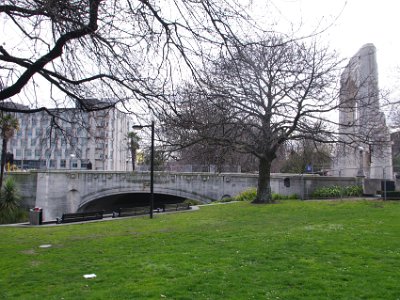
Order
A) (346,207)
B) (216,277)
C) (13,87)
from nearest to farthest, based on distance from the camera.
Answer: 1. (216,277)
2. (13,87)
3. (346,207)

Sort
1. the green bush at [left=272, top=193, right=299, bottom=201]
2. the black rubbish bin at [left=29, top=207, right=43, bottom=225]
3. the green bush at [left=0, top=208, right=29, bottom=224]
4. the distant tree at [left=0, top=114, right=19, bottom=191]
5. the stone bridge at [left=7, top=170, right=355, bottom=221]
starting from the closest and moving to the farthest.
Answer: the distant tree at [left=0, top=114, right=19, bottom=191] → the black rubbish bin at [left=29, top=207, right=43, bottom=225] → the green bush at [left=272, top=193, right=299, bottom=201] → the green bush at [left=0, top=208, right=29, bottom=224] → the stone bridge at [left=7, top=170, right=355, bottom=221]

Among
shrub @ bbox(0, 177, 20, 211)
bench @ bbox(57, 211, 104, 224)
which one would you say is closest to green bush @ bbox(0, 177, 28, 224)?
shrub @ bbox(0, 177, 20, 211)

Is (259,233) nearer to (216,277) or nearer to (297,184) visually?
(216,277)

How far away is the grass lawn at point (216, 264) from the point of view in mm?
5691

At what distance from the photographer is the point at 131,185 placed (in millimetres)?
40500

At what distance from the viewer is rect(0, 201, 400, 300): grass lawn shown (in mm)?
5691

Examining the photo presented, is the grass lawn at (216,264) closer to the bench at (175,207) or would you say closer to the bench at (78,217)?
the bench at (78,217)

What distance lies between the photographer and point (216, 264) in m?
7.40

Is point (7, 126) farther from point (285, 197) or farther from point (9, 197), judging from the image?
point (9, 197)

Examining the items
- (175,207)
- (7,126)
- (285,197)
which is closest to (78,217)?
(7,126)

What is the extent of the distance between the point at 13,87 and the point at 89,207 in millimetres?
38870

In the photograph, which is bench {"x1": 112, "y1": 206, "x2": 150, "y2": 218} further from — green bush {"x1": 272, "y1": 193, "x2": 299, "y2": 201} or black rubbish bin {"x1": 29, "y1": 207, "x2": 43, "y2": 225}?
green bush {"x1": 272, "y1": 193, "x2": 299, "y2": 201}

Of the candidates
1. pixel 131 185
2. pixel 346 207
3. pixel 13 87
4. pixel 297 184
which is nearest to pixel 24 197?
pixel 131 185

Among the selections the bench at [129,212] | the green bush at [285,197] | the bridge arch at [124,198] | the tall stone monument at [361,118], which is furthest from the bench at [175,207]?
the bridge arch at [124,198]
